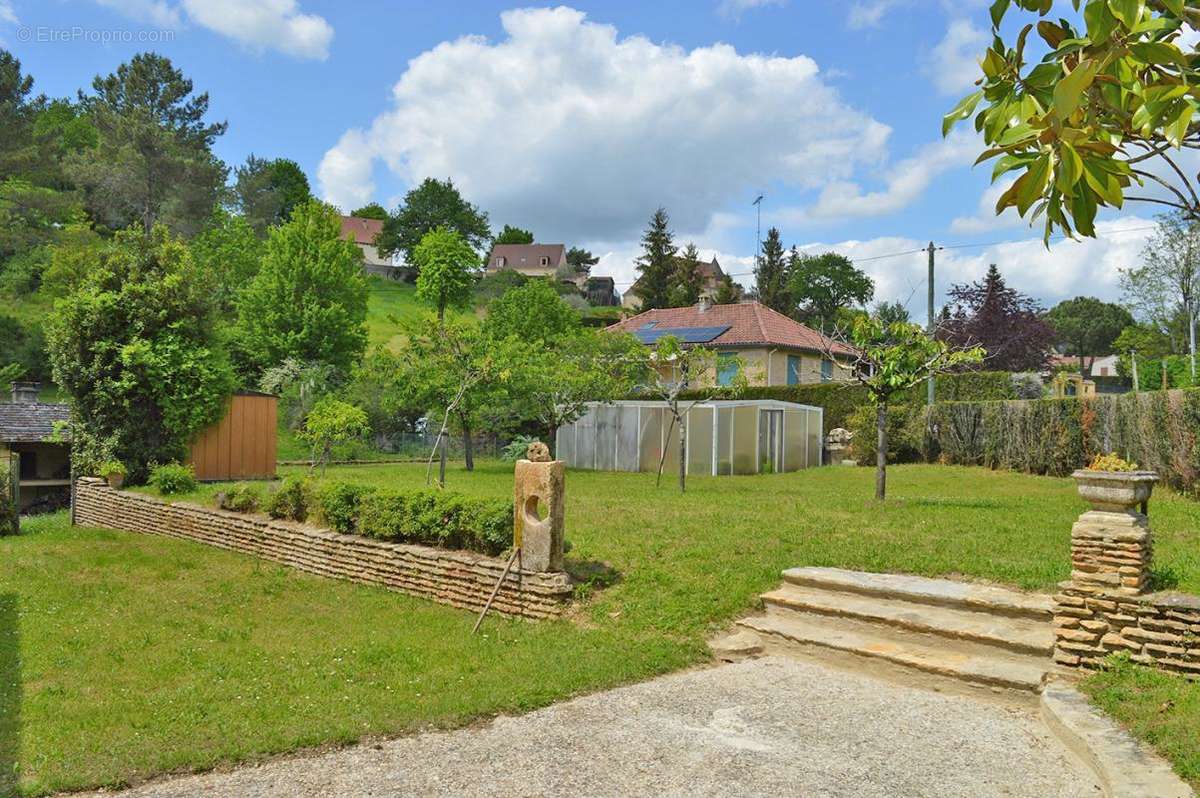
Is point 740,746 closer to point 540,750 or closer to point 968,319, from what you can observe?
point 540,750

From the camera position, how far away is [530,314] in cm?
4091

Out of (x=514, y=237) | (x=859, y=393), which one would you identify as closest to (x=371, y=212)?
(x=514, y=237)

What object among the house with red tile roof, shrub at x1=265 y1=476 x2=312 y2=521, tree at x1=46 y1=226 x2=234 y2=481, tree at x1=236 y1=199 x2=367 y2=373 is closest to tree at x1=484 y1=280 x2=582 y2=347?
the house with red tile roof

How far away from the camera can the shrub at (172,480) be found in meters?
16.0

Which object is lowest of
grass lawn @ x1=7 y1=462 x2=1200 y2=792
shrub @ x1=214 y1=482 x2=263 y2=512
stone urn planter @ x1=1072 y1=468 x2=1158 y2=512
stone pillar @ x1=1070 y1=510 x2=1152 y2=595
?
grass lawn @ x1=7 y1=462 x2=1200 y2=792

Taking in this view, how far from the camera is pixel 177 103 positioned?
49844mm

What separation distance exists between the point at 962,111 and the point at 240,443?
20648 millimetres

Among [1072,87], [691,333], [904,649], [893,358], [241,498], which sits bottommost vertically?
[904,649]

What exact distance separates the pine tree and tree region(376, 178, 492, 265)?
87.4 ft

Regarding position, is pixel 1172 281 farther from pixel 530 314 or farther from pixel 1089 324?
pixel 1089 324

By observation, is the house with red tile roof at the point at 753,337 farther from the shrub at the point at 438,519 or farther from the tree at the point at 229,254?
the shrub at the point at 438,519

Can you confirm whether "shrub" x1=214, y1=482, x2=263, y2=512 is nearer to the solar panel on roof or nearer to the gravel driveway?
the gravel driveway

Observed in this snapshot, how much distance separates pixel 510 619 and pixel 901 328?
8257 mm

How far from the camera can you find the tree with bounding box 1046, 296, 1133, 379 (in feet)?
270
